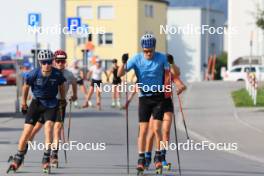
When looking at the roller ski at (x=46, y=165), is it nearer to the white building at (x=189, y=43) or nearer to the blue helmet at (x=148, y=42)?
the blue helmet at (x=148, y=42)

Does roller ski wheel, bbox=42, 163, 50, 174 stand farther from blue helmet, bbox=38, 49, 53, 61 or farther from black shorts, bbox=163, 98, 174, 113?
black shorts, bbox=163, 98, 174, 113

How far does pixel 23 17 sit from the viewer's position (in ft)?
115

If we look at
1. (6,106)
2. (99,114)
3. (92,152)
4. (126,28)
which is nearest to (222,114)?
(99,114)

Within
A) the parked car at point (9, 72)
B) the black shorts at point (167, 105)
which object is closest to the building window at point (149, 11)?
the parked car at point (9, 72)

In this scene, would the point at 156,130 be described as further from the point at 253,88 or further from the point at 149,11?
the point at 149,11

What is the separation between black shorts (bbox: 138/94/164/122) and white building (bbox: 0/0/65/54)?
60.3 ft

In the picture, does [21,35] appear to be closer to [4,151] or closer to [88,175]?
[4,151]

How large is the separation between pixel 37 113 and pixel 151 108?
1.67m

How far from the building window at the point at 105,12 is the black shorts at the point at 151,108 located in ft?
266

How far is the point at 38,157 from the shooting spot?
15.7m

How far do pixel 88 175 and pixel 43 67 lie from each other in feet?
5.68

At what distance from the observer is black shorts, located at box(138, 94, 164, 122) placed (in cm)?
1343

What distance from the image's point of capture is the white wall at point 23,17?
106ft

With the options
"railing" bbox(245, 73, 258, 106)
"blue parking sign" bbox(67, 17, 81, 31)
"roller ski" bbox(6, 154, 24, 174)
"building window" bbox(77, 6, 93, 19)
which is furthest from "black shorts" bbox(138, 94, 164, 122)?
"building window" bbox(77, 6, 93, 19)
